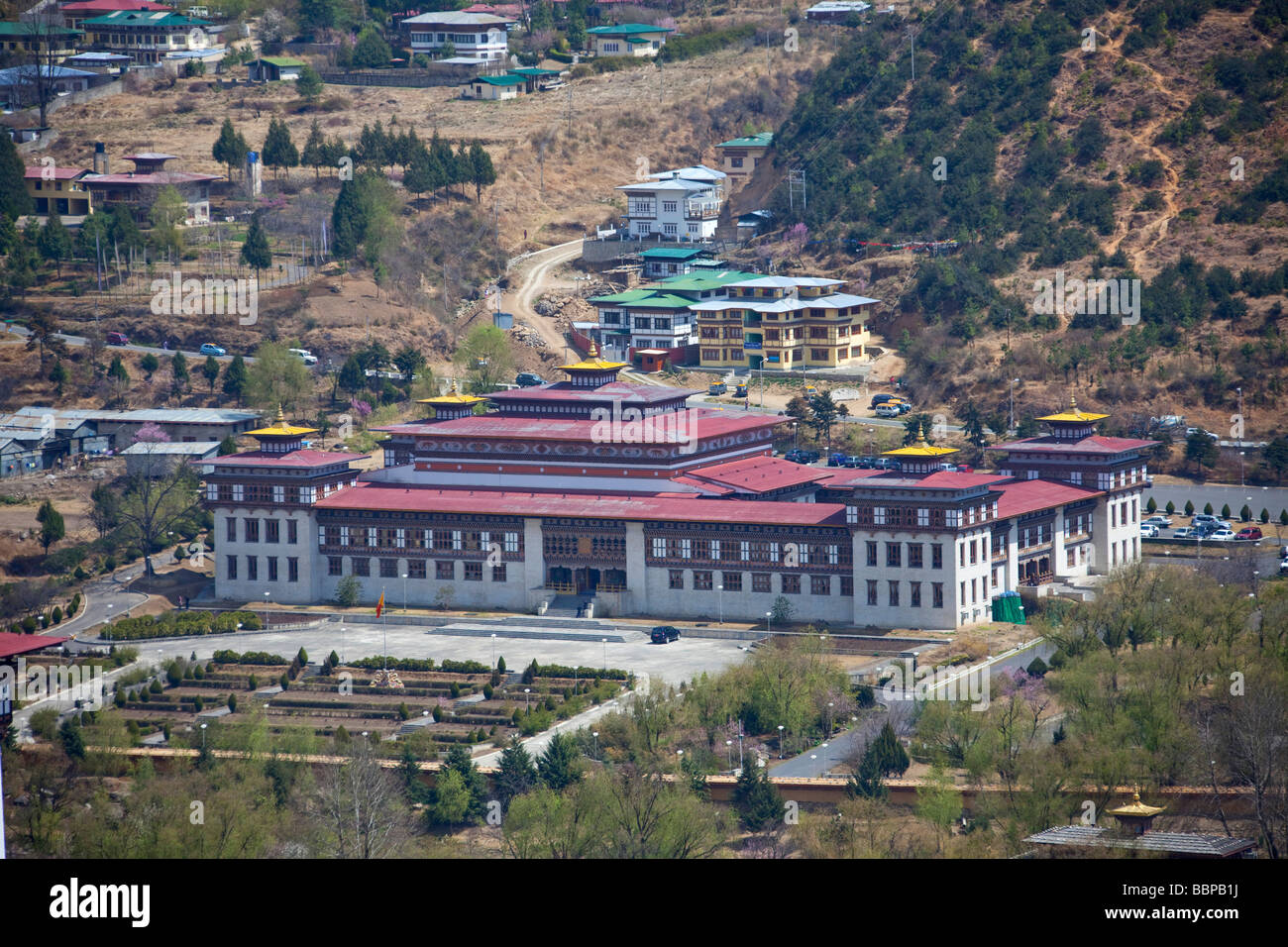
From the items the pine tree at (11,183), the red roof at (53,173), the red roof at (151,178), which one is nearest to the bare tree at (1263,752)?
the red roof at (151,178)

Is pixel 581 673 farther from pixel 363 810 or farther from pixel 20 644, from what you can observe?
pixel 20 644

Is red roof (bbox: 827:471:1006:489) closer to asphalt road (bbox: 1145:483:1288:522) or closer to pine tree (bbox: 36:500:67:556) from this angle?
asphalt road (bbox: 1145:483:1288:522)

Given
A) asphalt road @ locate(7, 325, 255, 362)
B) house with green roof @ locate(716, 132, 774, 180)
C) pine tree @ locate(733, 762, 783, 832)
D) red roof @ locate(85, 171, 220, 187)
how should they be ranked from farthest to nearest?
house with green roof @ locate(716, 132, 774, 180) < red roof @ locate(85, 171, 220, 187) < asphalt road @ locate(7, 325, 255, 362) < pine tree @ locate(733, 762, 783, 832)

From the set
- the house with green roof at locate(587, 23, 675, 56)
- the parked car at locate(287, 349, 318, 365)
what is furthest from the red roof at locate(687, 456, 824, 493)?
the house with green roof at locate(587, 23, 675, 56)

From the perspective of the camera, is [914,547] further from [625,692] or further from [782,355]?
[782,355]

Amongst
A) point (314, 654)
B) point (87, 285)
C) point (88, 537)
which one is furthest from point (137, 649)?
point (87, 285)

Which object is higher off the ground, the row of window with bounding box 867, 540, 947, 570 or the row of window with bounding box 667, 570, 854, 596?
the row of window with bounding box 867, 540, 947, 570
